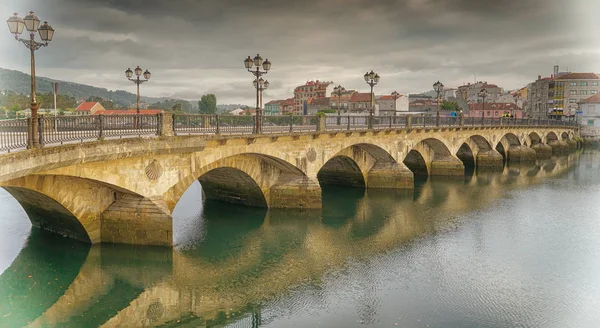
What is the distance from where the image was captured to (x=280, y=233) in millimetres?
20766

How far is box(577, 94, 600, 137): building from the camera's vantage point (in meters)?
88.1

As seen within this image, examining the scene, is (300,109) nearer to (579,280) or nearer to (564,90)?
(564,90)

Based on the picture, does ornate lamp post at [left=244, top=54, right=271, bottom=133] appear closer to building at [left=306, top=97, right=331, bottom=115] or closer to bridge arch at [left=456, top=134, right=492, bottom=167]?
bridge arch at [left=456, top=134, right=492, bottom=167]

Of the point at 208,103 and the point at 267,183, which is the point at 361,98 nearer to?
the point at 208,103

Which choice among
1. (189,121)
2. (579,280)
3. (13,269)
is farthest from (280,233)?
(579,280)

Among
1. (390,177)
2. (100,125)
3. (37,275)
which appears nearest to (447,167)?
(390,177)

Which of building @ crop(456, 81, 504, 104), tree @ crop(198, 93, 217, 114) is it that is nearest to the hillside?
tree @ crop(198, 93, 217, 114)

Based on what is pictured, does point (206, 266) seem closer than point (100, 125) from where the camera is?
No

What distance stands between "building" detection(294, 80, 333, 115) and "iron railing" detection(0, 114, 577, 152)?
8765 centimetres

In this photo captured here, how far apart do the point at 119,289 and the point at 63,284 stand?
1762mm

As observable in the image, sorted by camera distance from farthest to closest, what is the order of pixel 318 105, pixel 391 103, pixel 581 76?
pixel 318 105 → pixel 391 103 → pixel 581 76

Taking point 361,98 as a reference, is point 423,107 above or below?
below

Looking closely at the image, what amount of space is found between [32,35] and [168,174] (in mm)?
6541

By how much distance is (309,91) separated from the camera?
12519 cm
